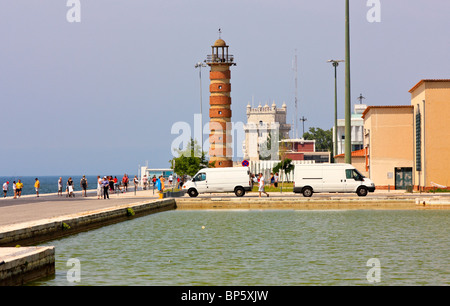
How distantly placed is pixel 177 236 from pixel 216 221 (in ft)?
23.2

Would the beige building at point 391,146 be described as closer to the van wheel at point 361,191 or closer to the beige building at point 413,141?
the beige building at point 413,141

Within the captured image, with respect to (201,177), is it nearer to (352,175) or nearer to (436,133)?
(352,175)

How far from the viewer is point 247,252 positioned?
71.1 feet

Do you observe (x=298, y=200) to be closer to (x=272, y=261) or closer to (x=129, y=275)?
(x=272, y=261)

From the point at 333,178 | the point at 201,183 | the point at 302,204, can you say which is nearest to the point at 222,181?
the point at 201,183

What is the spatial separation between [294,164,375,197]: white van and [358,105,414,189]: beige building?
14.4m

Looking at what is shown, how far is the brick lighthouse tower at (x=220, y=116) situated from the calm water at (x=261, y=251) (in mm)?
53472

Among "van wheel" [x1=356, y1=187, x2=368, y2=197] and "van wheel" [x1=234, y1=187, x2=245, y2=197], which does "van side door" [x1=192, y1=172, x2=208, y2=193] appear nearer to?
"van wheel" [x1=234, y1=187, x2=245, y2=197]

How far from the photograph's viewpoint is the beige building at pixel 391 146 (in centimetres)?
5912

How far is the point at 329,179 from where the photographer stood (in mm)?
46000

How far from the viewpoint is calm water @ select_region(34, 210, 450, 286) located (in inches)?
663

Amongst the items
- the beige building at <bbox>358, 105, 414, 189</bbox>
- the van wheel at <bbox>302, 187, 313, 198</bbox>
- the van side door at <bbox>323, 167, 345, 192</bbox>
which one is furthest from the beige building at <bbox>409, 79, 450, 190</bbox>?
the van wheel at <bbox>302, 187, 313, 198</bbox>

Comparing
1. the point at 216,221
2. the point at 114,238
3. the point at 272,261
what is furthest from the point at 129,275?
the point at 216,221

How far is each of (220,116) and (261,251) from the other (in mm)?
66272
